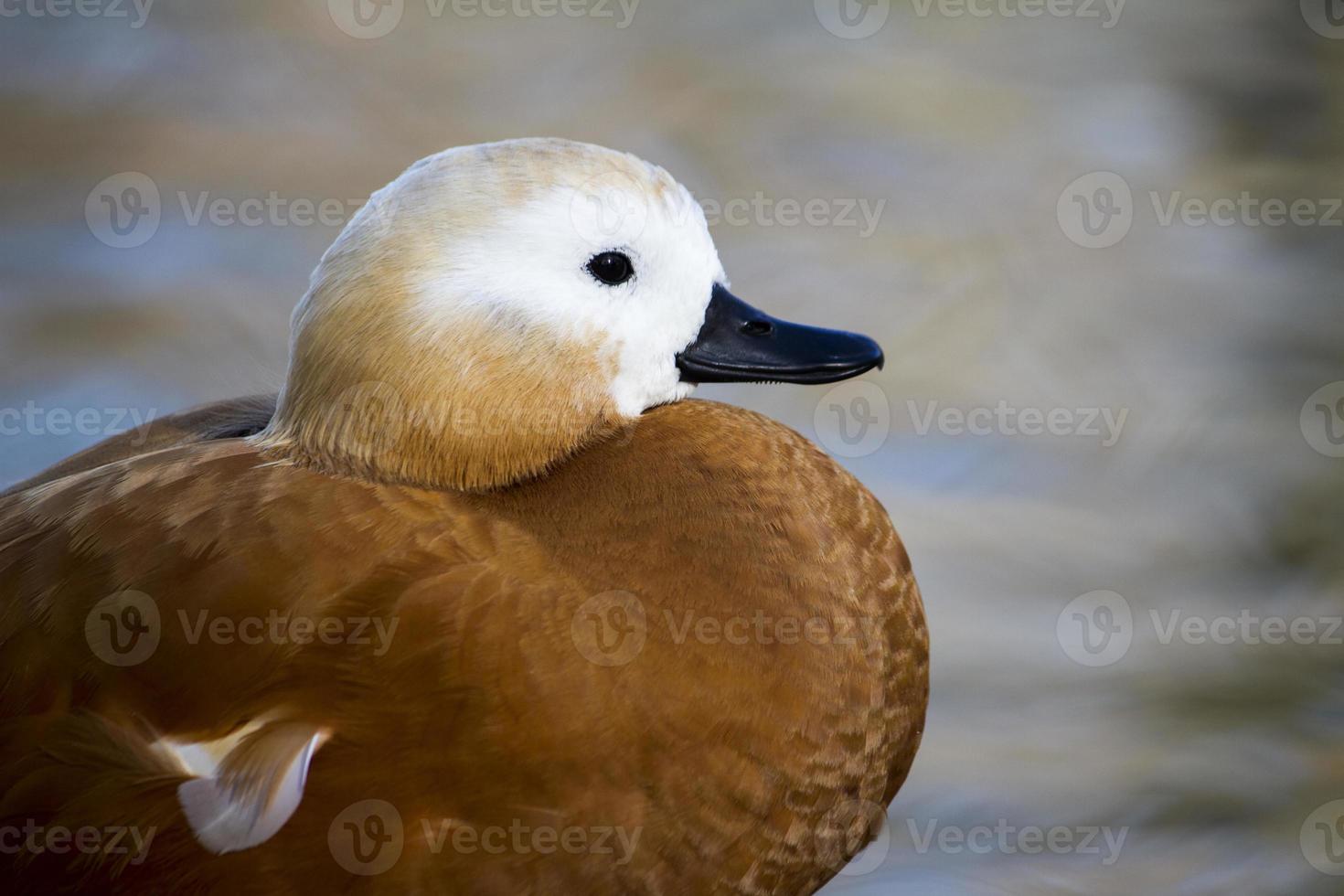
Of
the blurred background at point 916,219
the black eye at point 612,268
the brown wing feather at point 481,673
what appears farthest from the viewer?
the blurred background at point 916,219

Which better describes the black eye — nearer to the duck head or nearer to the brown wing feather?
the duck head

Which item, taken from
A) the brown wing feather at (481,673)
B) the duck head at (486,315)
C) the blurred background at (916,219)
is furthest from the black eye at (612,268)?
the blurred background at (916,219)

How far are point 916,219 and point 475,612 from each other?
1586 mm

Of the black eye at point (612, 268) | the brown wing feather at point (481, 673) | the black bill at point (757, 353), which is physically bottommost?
the brown wing feather at point (481, 673)

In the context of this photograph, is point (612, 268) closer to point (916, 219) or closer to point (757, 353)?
point (757, 353)

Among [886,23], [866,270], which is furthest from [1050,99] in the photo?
[866,270]

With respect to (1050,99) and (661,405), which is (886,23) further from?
(661,405)

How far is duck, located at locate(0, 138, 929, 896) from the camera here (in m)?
1.04

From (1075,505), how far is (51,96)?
2017 mm

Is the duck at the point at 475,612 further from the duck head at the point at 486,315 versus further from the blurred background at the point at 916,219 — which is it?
the blurred background at the point at 916,219

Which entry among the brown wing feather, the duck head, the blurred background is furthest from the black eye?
the blurred background

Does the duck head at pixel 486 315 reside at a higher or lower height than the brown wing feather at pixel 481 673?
higher

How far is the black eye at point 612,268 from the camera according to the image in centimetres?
116

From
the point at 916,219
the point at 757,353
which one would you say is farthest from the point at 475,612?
the point at 916,219
